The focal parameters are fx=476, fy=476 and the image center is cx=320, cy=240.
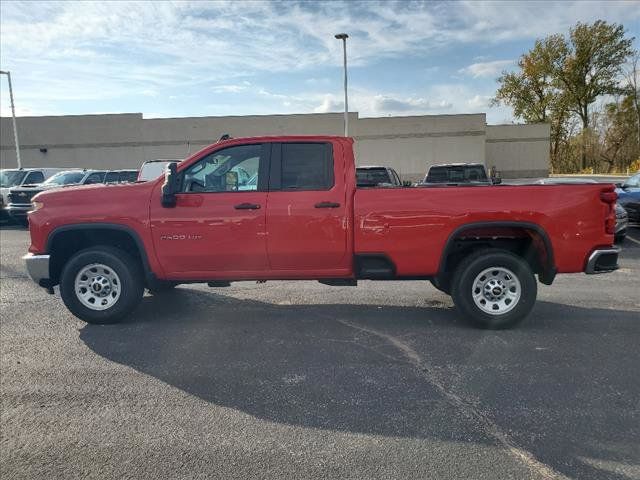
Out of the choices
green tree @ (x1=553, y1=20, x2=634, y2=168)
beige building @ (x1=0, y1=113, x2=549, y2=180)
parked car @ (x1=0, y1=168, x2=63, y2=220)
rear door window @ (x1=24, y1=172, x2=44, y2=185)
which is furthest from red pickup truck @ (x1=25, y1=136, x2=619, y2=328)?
green tree @ (x1=553, y1=20, x2=634, y2=168)

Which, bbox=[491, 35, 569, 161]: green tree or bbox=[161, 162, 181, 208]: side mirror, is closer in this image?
bbox=[161, 162, 181, 208]: side mirror

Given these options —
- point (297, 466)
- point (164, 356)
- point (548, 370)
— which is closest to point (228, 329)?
point (164, 356)

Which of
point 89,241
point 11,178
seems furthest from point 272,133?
point 89,241

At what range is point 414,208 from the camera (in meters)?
4.98

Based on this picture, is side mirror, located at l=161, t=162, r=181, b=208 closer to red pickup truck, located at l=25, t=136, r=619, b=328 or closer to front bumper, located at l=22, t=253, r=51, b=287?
red pickup truck, located at l=25, t=136, r=619, b=328

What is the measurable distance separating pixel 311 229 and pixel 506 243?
2.23 m

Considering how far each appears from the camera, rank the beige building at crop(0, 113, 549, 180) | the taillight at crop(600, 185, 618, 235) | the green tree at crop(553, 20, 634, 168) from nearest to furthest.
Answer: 1. the taillight at crop(600, 185, 618, 235)
2. the beige building at crop(0, 113, 549, 180)
3. the green tree at crop(553, 20, 634, 168)

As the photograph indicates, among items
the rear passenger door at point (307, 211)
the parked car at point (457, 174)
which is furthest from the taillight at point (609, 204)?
the parked car at point (457, 174)

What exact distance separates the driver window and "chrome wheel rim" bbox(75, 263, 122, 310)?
4.54 feet

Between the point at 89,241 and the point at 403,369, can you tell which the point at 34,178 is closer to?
the point at 89,241

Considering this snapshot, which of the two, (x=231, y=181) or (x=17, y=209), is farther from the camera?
(x=17, y=209)

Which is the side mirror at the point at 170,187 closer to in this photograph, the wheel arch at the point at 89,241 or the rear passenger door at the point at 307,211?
the wheel arch at the point at 89,241

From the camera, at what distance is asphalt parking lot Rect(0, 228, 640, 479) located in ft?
9.41

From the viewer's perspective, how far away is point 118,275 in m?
5.34
